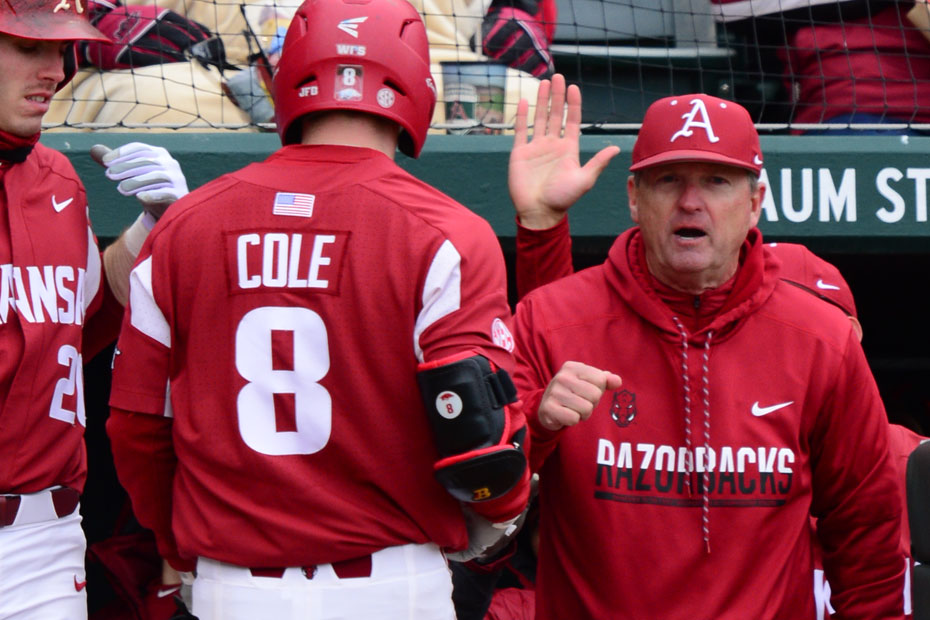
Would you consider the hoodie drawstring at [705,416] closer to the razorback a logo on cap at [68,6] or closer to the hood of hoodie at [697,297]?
the hood of hoodie at [697,297]

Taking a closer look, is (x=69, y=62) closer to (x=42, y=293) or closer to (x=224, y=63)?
(x=42, y=293)

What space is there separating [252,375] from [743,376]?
3.52 ft

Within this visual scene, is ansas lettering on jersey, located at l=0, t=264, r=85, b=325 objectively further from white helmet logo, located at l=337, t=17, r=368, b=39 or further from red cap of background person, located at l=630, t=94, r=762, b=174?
red cap of background person, located at l=630, t=94, r=762, b=174

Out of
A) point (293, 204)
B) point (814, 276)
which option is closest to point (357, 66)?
point (293, 204)

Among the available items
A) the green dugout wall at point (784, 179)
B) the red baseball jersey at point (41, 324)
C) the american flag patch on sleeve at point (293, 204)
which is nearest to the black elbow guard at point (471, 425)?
the american flag patch on sleeve at point (293, 204)

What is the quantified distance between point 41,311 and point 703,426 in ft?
4.66

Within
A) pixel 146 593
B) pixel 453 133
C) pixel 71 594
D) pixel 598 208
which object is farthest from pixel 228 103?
pixel 71 594

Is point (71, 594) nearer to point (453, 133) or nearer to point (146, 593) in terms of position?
point (146, 593)

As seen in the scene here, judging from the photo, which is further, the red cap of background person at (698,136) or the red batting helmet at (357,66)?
the red cap of background person at (698,136)

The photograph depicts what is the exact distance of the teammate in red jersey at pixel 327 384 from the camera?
6.20ft

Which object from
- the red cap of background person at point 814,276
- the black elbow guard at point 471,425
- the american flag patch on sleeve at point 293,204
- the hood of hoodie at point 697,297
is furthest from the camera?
the red cap of background person at point 814,276

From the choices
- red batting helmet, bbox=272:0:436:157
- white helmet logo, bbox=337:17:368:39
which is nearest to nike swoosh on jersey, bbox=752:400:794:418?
red batting helmet, bbox=272:0:436:157

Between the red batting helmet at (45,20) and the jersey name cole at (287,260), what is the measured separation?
3.03 ft

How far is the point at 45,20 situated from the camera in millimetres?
2553
